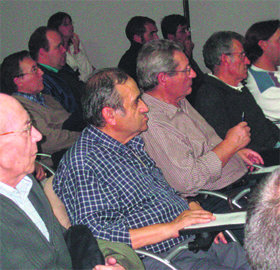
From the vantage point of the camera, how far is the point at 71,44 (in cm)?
476

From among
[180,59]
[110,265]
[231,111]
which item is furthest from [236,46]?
[110,265]

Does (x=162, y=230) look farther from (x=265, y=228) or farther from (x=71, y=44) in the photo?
(x=71, y=44)

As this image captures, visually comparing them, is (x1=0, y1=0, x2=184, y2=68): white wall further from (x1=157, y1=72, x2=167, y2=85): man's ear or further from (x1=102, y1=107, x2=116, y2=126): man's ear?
(x1=102, y1=107, x2=116, y2=126): man's ear

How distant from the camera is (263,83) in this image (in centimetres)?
314

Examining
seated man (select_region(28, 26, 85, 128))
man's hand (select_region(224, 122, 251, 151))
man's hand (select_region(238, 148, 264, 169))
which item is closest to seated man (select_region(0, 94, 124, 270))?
man's hand (select_region(224, 122, 251, 151))

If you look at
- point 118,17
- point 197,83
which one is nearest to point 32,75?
point 197,83

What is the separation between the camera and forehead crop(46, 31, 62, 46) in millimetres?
3558

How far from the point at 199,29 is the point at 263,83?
8.24 feet

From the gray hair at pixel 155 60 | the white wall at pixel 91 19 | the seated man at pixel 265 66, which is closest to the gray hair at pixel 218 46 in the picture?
the seated man at pixel 265 66

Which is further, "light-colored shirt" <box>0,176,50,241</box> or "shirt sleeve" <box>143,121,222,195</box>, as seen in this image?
"shirt sleeve" <box>143,121,222,195</box>

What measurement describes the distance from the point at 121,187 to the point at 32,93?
1.65m

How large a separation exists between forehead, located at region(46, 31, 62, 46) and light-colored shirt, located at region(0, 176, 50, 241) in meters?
2.37

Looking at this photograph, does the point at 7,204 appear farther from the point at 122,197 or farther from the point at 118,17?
the point at 118,17

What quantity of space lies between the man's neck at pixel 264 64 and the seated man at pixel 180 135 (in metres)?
1.05
